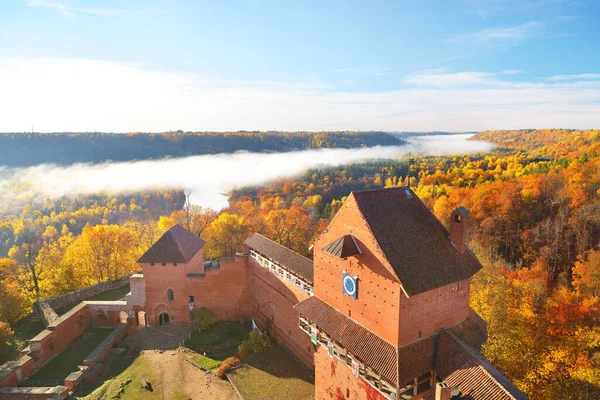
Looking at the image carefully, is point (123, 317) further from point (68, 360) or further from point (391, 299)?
point (391, 299)

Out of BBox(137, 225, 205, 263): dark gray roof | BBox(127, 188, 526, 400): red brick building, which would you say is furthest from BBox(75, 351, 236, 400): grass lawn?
BBox(127, 188, 526, 400): red brick building

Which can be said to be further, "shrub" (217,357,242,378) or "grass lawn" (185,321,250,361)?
"grass lawn" (185,321,250,361)

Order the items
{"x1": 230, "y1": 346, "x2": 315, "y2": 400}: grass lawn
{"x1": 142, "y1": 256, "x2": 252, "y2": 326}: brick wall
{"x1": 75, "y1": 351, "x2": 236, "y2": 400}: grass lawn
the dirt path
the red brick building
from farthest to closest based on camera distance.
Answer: {"x1": 142, "y1": 256, "x2": 252, "y2": 326}: brick wall, {"x1": 75, "y1": 351, "x2": 236, "y2": 400}: grass lawn, the dirt path, {"x1": 230, "y1": 346, "x2": 315, "y2": 400}: grass lawn, the red brick building

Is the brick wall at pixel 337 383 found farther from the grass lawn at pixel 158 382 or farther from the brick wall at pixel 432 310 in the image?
the grass lawn at pixel 158 382

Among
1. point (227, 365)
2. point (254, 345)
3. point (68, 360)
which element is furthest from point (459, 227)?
point (68, 360)

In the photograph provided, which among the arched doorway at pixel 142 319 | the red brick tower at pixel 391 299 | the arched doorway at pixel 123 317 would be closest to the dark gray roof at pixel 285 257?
the red brick tower at pixel 391 299

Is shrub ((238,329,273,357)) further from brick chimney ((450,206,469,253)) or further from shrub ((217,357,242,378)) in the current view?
brick chimney ((450,206,469,253))
